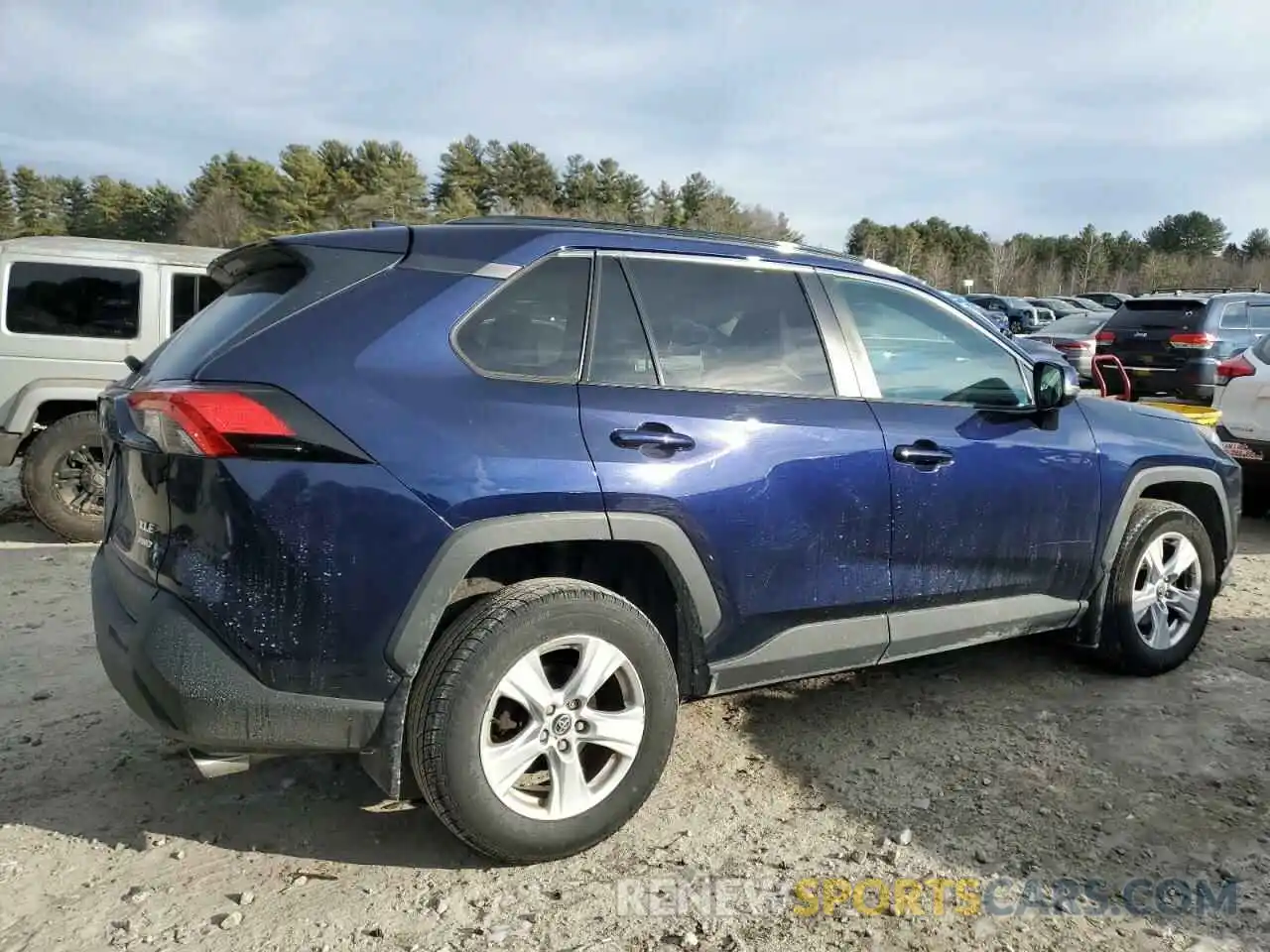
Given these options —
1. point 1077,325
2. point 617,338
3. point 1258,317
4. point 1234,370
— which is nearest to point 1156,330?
point 1258,317

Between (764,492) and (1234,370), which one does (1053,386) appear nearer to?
(764,492)

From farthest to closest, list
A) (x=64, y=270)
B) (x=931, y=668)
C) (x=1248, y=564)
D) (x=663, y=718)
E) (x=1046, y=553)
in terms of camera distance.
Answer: (x=64, y=270)
(x=1248, y=564)
(x=931, y=668)
(x=1046, y=553)
(x=663, y=718)

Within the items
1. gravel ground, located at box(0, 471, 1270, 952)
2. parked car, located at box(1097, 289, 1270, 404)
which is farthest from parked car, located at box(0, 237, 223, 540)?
parked car, located at box(1097, 289, 1270, 404)

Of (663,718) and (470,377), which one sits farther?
(663,718)

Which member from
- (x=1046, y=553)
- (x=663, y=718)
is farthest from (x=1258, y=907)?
(x=663, y=718)

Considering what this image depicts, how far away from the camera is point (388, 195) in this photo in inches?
1987

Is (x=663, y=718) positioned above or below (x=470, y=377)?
below

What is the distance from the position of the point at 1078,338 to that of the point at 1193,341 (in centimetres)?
276

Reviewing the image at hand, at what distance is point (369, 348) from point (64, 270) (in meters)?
5.37

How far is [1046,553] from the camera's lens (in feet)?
11.7

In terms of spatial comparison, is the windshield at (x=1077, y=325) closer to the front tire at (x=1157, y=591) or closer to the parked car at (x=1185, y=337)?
the parked car at (x=1185, y=337)

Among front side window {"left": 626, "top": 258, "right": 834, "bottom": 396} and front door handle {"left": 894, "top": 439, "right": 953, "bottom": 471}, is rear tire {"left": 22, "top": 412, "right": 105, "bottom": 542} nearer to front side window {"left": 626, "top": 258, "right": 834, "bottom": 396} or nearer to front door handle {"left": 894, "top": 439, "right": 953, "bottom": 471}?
front side window {"left": 626, "top": 258, "right": 834, "bottom": 396}

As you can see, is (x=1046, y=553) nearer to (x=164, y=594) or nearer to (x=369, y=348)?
(x=369, y=348)

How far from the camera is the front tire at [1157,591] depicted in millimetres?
3871
